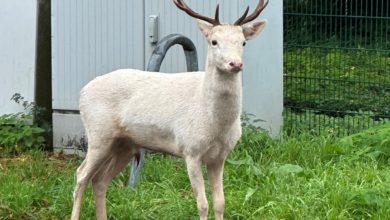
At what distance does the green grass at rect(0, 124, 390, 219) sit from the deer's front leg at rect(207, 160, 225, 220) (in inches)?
17.5

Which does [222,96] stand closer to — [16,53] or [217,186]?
[217,186]

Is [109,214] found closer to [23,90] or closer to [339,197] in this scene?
[339,197]

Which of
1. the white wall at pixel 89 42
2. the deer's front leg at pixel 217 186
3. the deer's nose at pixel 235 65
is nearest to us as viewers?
the deer's nose at pixel 235 65

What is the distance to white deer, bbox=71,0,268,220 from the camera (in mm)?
7113

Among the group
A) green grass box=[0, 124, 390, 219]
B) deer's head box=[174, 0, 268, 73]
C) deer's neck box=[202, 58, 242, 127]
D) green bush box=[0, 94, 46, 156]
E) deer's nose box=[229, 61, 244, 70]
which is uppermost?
deer's head box=[174, 0, 268, 73]

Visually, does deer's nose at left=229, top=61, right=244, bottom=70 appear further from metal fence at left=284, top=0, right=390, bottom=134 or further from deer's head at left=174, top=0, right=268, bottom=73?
metal fence at left=284, top=0, right=390, bottom=134

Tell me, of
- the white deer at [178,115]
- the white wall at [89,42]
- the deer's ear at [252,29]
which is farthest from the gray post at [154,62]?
the deer's ear at [252,29]

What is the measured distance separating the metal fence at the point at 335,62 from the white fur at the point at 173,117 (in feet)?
9.67

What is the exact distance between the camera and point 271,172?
28.2ft

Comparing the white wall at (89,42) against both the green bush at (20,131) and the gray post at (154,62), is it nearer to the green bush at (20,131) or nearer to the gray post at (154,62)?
the green bush at (20,131)

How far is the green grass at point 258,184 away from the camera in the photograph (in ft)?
25.5

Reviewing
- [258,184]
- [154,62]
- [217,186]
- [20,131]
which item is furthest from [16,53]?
[217,186]

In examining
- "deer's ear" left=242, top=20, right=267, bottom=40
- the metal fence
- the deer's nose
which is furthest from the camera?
the metal fence

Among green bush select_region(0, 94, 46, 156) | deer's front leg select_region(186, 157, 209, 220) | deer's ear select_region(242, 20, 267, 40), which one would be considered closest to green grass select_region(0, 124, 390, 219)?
green bush select_region(0, 94, 46, 156)
